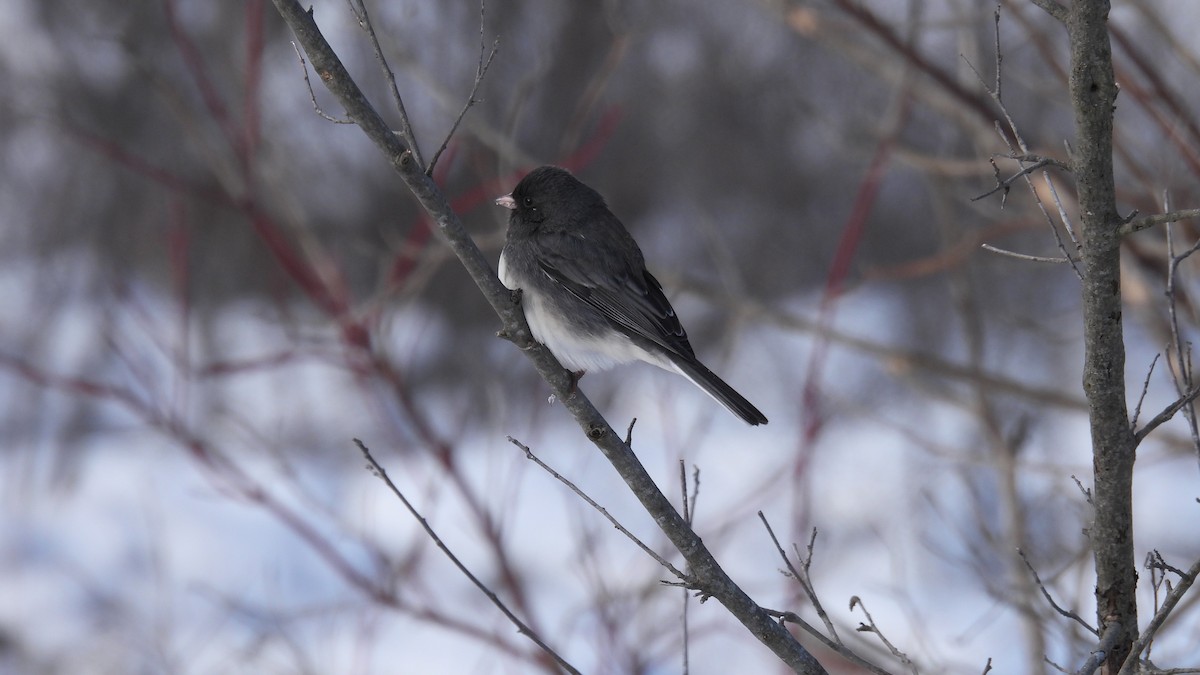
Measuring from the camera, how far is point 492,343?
8.16m

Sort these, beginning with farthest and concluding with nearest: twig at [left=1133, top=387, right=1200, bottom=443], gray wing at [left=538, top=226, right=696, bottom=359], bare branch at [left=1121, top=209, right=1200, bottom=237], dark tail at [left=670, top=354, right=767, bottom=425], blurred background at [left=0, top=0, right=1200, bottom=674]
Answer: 1. blurred background at [left=0, top=0, right=1200, bottom=674]
2. gray wing at [left=538, top=226, right=696, bottom=359]
3. dark tail at [left=670, top=354, right=767, bottom=425]
4. twig at [left=1133, top=387, right=1200, bottom=443]
5. bare branch at [left=1121, top=209, right=1200, bottom=237]

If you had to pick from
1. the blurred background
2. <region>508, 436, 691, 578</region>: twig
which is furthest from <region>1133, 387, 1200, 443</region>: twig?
the blurred background

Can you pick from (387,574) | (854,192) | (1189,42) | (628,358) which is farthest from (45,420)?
(1189,42)

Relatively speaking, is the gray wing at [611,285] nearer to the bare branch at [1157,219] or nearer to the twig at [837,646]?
the twig at [837,646]

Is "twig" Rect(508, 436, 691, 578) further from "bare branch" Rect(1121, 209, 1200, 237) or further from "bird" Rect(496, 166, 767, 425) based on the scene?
"bird" Rect(496, 166, 767, 425)

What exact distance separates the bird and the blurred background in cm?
112

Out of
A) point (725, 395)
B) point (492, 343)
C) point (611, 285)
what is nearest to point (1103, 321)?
point (725, 395)

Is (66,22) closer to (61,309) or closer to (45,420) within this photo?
(61,309)

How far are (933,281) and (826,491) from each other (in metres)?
2.67

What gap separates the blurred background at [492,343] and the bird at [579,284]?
1124mm

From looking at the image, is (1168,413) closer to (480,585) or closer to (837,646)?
(837,646)

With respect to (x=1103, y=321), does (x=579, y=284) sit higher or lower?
→ higher

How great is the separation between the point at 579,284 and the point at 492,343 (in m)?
5.14

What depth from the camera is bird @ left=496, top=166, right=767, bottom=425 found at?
10.0 ft
